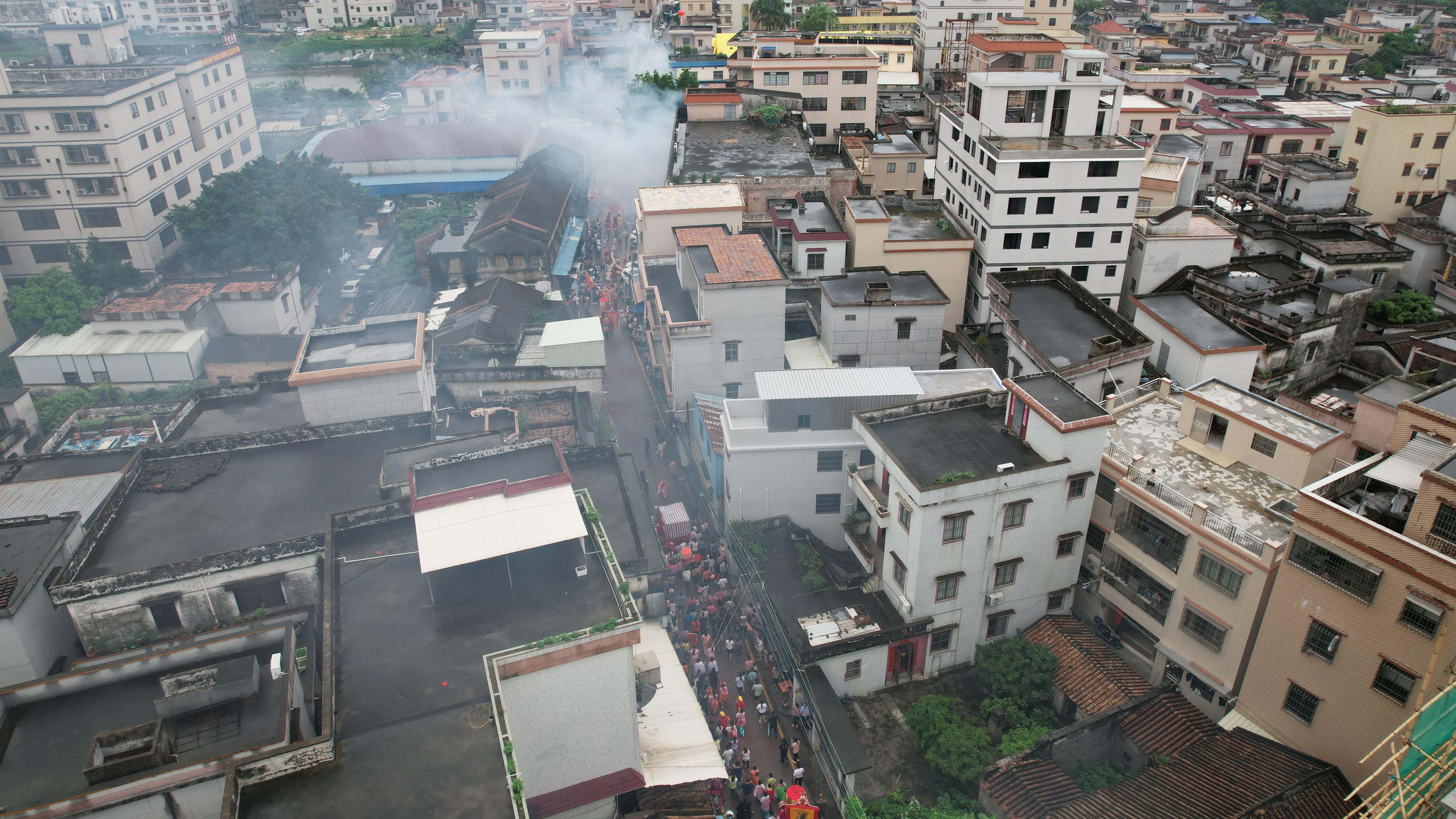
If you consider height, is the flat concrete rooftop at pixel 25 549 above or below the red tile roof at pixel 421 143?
below

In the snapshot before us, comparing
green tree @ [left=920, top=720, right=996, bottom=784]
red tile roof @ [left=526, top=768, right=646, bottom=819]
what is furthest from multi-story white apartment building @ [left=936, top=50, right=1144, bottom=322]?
red tile roof @ [left=526, top=768, right=646, bottom=819]

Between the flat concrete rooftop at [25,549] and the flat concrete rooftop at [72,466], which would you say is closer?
the flat concrete rooftop at [25,549]

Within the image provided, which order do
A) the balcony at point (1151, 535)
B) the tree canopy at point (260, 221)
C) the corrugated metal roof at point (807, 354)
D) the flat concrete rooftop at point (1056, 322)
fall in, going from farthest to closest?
the tree canopy at point (260, 221)
the corrugated metal roof at point (807, 354)
the flat concrete rooftop at point (1056, 322)
the balcony at point (1151, 535)

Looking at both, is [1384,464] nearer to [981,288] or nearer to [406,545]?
[981,288]

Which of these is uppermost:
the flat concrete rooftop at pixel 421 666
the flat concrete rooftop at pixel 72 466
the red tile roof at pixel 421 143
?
the red tile roof at pixel 421 143

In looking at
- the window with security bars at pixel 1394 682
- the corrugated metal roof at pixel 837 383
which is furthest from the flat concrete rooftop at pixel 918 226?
the window with security bars at pixel 1394 682

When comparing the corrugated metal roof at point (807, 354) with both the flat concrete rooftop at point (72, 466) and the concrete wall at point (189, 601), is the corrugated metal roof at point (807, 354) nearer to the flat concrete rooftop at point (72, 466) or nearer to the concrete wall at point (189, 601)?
the concrete wall at point (189, 601)

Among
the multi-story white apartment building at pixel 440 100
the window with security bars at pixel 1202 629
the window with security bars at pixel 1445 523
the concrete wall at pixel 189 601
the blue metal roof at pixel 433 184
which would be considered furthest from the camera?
the multi-story white apartment building at pixel 440 100
